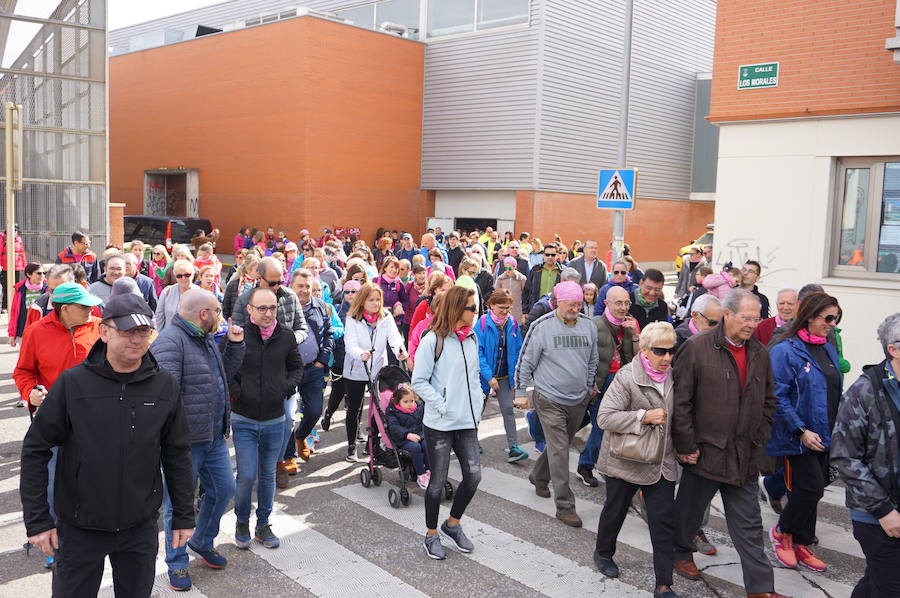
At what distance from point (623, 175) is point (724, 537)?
7372 mm

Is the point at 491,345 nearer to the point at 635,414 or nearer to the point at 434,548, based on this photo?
the point at 434,548

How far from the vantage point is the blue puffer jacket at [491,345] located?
24.2 feet

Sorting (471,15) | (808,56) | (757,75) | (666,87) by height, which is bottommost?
(757,75)

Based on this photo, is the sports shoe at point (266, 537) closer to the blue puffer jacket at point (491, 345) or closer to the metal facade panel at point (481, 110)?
the blue puffer jacket at point (491, 345)

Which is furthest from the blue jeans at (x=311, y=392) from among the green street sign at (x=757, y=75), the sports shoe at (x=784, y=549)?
the green street sign at (x=757, y=75)

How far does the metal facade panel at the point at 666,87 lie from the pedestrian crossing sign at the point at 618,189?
19251 mm

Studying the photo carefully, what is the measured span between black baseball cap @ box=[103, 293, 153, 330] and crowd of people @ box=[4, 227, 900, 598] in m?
0.01

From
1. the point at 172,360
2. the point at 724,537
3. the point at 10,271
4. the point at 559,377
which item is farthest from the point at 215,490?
the point at 10,271

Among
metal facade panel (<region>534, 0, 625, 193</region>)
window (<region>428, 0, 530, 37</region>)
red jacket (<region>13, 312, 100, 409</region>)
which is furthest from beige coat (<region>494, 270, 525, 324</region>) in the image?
window (<region>428, 0, 530, 37</region>)

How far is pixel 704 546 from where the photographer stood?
6016 mm

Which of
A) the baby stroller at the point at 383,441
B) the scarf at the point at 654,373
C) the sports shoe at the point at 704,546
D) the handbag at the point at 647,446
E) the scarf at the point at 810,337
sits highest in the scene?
the scarf at the point at 810,337

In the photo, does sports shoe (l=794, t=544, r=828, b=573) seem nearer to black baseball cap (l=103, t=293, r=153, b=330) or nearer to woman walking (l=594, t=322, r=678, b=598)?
woman walking (l=594, t=322, r=678, b=598)

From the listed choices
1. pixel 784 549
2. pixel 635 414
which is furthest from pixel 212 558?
pixel 784 549

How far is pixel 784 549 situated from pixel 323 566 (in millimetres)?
3484
